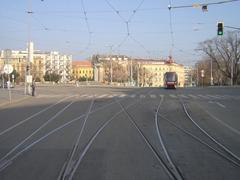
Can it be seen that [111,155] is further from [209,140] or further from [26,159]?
[209,140]

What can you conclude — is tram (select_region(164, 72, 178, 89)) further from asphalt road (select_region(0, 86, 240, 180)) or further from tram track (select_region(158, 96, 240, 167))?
asphalt road (select_region(0, 86, 240, 180))

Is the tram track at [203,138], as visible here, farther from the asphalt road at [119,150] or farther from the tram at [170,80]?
the tram at [170,80]

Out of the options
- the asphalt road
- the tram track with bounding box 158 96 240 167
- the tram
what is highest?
the tram

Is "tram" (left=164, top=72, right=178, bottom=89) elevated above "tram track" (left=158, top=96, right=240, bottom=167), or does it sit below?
above

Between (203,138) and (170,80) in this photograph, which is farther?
(170,80)

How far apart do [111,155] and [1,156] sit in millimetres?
2618

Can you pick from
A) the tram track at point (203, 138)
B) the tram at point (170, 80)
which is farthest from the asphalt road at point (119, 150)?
the tram at point (170, 80)

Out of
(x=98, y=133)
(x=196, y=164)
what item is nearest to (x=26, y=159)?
(x=196, y=164)

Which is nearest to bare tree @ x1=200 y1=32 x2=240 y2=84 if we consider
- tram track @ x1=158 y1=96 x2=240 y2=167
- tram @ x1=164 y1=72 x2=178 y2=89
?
tram @ x1=164 y1=72 x2=178 y2=89

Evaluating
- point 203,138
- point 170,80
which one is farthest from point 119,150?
point 170,80

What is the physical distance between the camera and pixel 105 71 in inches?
5605

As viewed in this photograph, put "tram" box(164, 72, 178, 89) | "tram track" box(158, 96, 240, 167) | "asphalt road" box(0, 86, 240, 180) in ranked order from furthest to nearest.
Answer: "tram" box(164, 72, 178, 89) < "tram track" box(158, 96, 240, 167) < "asphalt road" box(0, 86, 240, 180)

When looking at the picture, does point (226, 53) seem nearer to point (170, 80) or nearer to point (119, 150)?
point (170, 80)

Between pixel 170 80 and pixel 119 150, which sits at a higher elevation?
pixel 170 80
